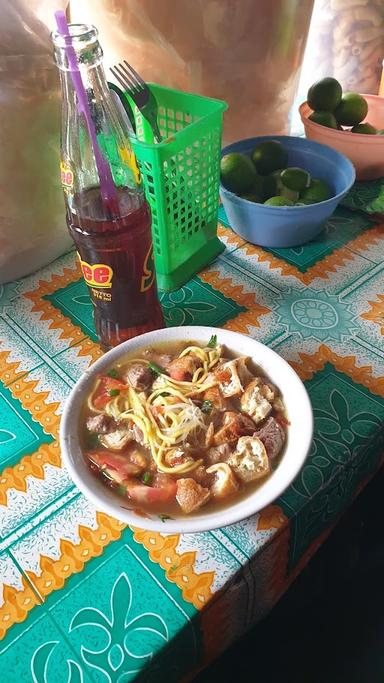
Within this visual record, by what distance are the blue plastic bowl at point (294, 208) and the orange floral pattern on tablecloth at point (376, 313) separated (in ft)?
0.62

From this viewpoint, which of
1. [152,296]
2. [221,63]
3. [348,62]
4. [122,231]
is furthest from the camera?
[348,62]

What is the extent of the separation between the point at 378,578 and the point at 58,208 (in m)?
0.86

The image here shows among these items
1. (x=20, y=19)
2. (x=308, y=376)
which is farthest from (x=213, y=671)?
(x=20, y=19)

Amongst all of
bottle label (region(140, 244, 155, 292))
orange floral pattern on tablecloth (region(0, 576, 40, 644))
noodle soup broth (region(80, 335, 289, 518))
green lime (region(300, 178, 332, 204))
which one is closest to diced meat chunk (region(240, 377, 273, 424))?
noodle soup broth (region(80, 335, 289, 518))

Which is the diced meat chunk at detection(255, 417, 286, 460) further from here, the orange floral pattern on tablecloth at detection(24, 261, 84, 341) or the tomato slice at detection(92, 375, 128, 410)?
the orange floral pattern on tablecloth at detection(24, 261, 84, 341)

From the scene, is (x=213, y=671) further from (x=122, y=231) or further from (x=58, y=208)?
(x=58, y=208)

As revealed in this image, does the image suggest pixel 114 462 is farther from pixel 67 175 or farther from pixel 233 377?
pixel 67 175

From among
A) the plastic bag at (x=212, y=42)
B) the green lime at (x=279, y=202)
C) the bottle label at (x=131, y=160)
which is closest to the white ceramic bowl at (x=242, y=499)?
the bottle label at (x=131, y=160)

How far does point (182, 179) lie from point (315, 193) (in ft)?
0.90

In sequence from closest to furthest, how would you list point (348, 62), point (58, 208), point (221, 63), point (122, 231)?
point (122, 231), point (58, 208), point (221, 63), point (348, 62)

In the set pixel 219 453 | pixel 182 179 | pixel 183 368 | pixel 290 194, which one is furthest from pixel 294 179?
pixel 219 453

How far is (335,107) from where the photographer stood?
1.18m

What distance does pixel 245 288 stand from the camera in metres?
0.98

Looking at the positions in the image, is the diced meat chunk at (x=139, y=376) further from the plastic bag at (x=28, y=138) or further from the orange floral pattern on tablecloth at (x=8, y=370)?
the plastic bag at (x=28, y=138)
